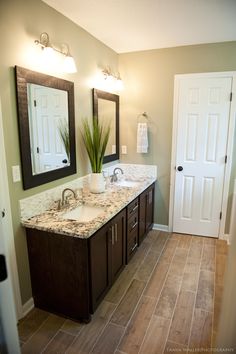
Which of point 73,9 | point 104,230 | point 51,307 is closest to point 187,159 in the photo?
point 104,230

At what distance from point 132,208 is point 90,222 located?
0.88 metres

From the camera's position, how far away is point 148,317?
2.03 metres

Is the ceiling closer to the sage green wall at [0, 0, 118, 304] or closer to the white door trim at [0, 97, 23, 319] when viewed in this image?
the sage green wall at [0, 0, 118, 304]

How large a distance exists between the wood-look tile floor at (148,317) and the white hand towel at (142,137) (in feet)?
4.86

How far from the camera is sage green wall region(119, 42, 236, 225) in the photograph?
304 centimetres

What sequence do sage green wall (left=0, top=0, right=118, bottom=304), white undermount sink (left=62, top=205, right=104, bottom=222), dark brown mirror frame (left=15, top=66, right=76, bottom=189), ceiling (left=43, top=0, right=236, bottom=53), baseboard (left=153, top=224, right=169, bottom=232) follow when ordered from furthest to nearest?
baseboard (left=153, top=224, right=169, bottom=232), white undermount sink (left=62, top=205, right=104, bottom=222), ceiling (left=43, top=0, right=236, bottom=53), dark brown mirror frame (left=15, top=66, right=76, bottom=189), sage green wall (left=0, top=0, right=118, bottom=304)

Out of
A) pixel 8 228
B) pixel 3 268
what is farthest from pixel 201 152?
pixel 3 268

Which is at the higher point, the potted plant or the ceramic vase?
the potted plant

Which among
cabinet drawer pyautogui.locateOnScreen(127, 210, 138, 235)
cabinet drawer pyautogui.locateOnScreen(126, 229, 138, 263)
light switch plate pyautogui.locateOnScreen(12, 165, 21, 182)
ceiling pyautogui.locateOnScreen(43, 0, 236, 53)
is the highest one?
ceiling pyautogui.locateOnScreen(43, 0, 236, 53)

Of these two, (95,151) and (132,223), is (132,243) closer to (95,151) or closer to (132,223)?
(132,223)

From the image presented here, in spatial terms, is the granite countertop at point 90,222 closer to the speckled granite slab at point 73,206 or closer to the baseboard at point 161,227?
the speckled granite slab at point 73,206

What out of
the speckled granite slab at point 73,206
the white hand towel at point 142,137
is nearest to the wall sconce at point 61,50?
the speckled granite slab at point 73,206

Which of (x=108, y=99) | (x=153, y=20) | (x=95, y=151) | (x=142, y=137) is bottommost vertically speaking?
(x=95, y=151)

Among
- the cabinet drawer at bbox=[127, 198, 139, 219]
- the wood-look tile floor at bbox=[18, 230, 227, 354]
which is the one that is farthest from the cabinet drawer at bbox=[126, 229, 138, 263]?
the cabinet drawer at bbox=[127, 198, 139, 219]
